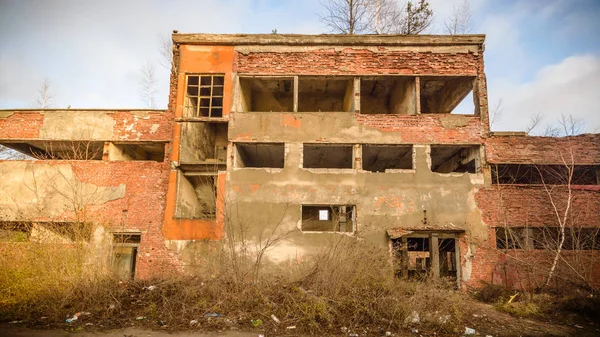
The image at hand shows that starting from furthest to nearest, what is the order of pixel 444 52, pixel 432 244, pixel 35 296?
pixel 444 52 < pixel 432 244 < pixel 35 296

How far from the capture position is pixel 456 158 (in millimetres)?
13312

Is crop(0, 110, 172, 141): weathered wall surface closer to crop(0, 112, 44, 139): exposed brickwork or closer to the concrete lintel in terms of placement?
crop(0, 112, 44, 139): exposed brickwork

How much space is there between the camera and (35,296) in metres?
7.27

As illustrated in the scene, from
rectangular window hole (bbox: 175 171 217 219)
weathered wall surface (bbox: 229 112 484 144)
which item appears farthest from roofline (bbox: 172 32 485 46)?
rectangular window hole (bbox: 175 171 217 219)

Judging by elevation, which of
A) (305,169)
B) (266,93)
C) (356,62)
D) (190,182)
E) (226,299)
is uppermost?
(356,62)

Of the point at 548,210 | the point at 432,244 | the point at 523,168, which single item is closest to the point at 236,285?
the point at 432,244

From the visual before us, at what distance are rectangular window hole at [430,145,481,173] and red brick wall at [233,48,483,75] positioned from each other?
2.60 meters

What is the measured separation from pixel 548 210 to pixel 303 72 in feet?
29.7

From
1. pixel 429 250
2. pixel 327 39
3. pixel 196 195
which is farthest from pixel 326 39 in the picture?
pixel 429 250

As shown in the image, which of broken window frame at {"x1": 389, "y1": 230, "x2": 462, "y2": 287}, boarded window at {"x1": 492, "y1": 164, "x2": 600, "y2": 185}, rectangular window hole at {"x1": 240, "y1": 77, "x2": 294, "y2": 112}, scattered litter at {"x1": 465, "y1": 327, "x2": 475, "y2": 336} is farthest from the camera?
rectangular window hole at {"x1": 240, "y1": 77, "x2": 294, "y2": 112}

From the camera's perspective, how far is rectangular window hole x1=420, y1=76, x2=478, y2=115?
13.0m

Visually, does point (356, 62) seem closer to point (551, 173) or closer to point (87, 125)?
point (551, 173)

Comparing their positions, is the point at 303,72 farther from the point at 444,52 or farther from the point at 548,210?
the point at 548,210

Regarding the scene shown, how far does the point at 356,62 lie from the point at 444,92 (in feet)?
12.9
